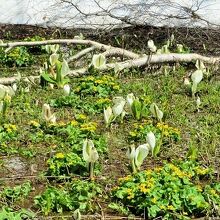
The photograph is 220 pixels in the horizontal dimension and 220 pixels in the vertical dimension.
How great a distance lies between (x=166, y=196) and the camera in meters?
3.43

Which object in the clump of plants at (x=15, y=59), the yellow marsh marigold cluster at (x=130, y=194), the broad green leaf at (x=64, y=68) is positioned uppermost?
the broad green leaf at (x=64, y=68)

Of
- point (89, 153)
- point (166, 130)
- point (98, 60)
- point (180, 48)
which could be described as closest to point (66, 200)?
point (89, 153)

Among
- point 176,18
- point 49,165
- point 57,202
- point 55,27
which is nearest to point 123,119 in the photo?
point 49,165

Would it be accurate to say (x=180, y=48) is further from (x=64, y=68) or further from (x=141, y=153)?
(x=141, y=153)

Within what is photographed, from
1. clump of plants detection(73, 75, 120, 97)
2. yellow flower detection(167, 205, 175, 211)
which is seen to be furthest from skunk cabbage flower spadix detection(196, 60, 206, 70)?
yellow flower detection(167, 205, 175, 211)

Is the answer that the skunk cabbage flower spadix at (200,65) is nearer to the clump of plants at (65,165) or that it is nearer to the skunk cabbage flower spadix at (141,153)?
the skunk cabbage flower spadix at (141,153)

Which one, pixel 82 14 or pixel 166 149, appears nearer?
pixel 166 149

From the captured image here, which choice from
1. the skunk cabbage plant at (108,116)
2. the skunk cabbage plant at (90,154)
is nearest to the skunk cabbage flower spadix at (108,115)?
the skunk cabbage plant at (108,116)

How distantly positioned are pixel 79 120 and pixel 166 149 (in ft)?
2.55

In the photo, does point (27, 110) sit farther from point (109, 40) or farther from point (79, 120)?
point (109, 40)

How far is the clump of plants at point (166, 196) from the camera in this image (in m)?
3.40

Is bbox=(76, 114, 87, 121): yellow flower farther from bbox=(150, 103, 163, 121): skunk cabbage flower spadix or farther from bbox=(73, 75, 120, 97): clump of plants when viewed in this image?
bbox=(73, 75, 120, 97): clump of plants

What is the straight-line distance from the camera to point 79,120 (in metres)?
4.90

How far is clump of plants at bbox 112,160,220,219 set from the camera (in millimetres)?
3400
